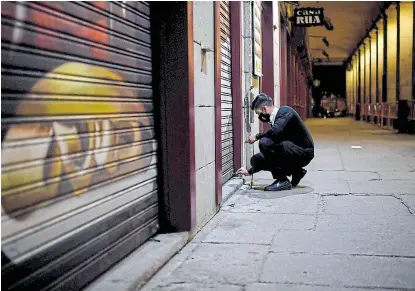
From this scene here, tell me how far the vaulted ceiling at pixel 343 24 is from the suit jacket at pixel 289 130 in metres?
16.4

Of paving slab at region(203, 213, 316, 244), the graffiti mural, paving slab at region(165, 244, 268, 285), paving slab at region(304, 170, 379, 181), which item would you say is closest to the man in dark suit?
paving slab at region(304, 170, 379, 181)

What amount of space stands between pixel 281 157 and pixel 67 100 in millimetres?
4593

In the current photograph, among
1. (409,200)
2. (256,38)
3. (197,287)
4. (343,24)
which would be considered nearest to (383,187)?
(409,200)

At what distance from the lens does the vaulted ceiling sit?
922 inches

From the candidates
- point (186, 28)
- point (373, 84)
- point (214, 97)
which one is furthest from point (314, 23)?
point (373, 84)

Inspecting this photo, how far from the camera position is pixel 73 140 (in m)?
3.16

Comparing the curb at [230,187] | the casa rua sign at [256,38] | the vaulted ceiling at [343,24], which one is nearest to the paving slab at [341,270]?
the curb at [230,187]

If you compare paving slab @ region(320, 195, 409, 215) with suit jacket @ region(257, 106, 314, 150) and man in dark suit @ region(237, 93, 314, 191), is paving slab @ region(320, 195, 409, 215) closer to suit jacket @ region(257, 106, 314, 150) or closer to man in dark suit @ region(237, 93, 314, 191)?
man in dark suit @ region(237, 93, 314, 191)

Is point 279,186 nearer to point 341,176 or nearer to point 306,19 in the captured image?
point 341,176

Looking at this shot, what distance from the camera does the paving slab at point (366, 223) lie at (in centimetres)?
507

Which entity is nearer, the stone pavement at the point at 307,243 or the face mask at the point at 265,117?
the stone pavement at the point at 307,243

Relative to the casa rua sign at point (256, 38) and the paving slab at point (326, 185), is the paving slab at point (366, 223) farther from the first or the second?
the casa rua sign at point (256, 38)

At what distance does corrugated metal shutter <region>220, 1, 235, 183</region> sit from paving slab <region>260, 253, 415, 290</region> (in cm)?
350

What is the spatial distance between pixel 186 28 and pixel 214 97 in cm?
134
